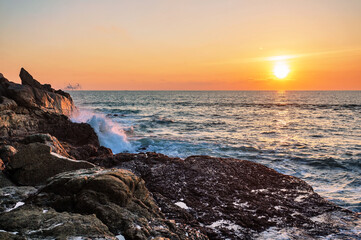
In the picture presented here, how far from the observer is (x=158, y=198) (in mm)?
5363

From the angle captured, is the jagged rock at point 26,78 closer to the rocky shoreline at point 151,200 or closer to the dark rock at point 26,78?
the dark rock at point 26,78

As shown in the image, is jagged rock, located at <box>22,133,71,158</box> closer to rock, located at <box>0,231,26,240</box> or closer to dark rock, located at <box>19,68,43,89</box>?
rock, located at <box>0,231,26,240</box>

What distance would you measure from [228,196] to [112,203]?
3.08 meters

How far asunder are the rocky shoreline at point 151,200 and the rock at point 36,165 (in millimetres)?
18

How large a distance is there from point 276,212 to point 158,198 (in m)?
2.51

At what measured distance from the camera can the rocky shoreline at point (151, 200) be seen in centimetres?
346

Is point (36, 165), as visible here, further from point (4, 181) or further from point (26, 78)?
point (26, 78)

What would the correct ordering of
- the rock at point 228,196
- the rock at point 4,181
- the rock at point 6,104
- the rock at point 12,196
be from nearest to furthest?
the rock at point 12,196 → the rock at point 4,181 → the rock at point 228,196 → the rock at point 6,104

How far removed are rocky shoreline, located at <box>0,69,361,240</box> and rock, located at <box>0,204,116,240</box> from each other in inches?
0.4

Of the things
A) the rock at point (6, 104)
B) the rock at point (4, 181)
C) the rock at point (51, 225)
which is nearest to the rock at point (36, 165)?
the rock at point (4, 181)

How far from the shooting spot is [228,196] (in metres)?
6.13

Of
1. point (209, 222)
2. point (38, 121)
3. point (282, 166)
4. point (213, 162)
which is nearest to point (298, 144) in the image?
point (282, 166)

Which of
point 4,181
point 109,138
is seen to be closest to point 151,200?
point 4,181

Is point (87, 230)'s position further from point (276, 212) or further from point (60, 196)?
point (276, 212)
